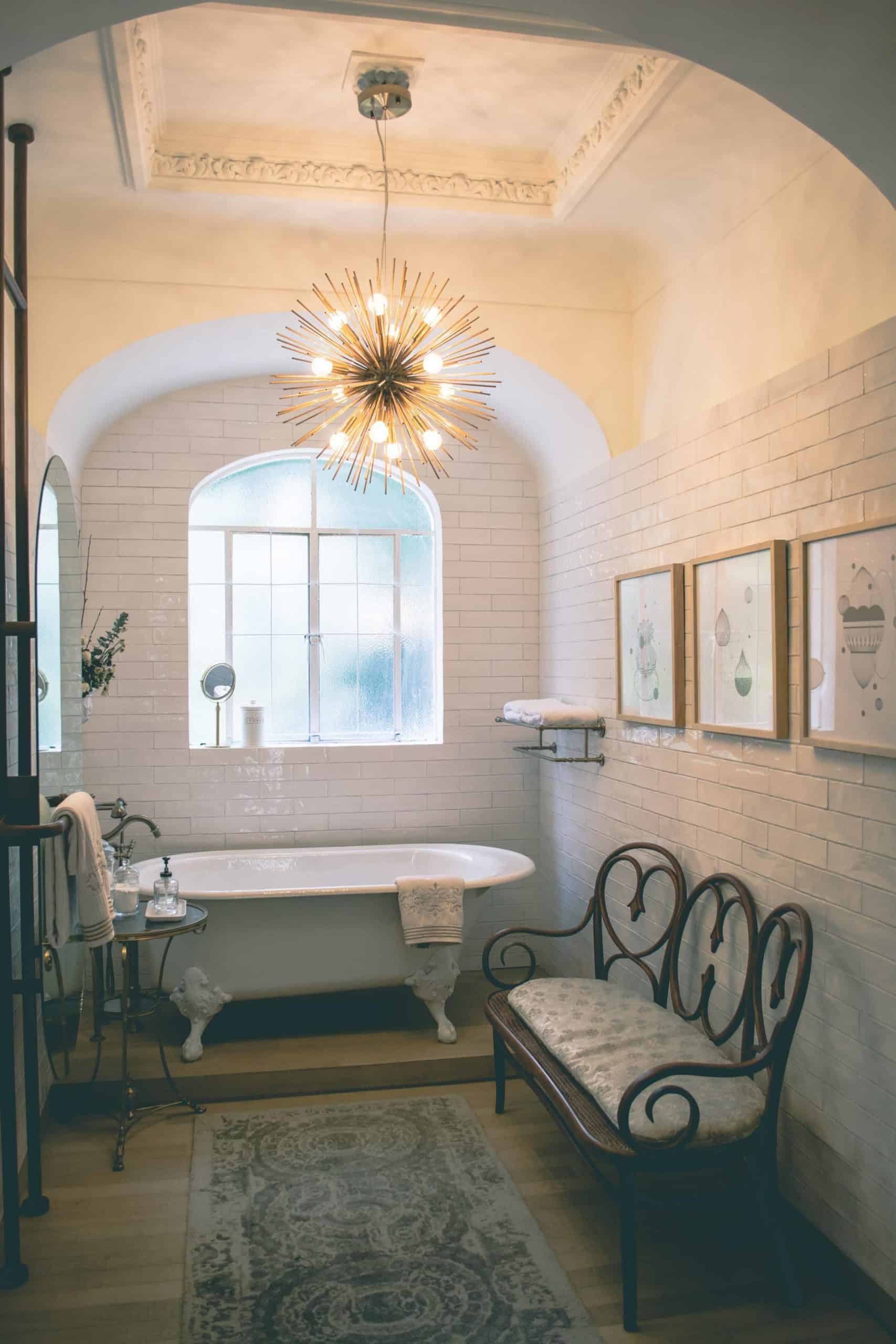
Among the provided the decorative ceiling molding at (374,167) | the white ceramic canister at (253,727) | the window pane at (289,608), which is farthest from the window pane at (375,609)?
the decorative ceiling molding at (374,167)

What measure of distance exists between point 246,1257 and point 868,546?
8.31ft

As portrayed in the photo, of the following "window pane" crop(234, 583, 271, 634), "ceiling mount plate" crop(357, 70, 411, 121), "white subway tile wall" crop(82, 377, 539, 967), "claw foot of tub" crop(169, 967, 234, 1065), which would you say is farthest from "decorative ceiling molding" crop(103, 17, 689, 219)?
"claw foot of tub" crop(169, 967, 234, 1065)

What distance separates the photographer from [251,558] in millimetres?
→ 5305

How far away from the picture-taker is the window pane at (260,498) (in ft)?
17.2

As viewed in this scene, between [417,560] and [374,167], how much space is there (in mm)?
2220

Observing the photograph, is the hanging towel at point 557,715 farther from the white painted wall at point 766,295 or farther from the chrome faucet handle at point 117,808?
the chrome faucet handle at point 117,808

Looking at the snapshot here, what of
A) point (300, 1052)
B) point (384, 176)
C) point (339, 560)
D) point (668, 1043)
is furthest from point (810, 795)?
point (339, 560)

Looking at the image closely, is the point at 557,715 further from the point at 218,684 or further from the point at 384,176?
the point at 384,176

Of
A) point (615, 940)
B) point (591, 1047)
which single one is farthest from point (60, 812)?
point (615, 940)

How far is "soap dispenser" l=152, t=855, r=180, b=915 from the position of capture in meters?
3.63

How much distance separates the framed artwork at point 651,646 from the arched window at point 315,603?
1.49m

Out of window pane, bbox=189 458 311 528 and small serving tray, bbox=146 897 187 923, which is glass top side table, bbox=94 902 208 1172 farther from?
window pane, bbox=189 458 311 528

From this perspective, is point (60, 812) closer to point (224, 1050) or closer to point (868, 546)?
point (224, 1050)

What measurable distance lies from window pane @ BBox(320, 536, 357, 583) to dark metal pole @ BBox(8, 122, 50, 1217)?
248cm
